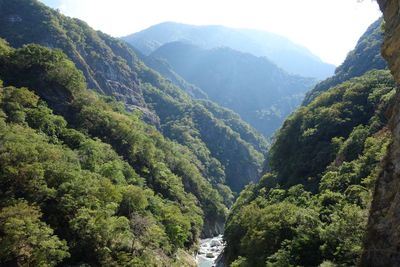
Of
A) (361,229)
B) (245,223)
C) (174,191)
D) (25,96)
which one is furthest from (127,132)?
(361,229)

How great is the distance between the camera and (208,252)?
9144 cm

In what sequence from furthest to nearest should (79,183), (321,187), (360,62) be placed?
(360,62) < (321,187) < (79,183)

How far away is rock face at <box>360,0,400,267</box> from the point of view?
2714 cm

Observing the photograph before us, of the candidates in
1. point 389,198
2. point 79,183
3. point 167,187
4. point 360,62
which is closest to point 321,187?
point 79,183

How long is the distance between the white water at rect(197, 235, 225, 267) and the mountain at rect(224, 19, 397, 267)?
9.27m

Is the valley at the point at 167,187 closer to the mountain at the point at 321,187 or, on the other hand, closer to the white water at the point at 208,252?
the mountain at the point at 321,187

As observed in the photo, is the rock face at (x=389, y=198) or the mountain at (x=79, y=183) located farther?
the mountain at (x=79, y=183)

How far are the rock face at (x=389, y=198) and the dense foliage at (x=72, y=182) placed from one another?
105 feet

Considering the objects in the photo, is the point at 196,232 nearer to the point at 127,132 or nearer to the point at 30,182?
the point at 127,132

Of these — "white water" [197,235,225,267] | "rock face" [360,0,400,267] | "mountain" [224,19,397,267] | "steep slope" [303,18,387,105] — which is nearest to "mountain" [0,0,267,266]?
"white water" [197,235,225,267]

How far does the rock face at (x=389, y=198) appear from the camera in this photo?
89.0ft

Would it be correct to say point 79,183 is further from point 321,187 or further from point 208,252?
point 208,252

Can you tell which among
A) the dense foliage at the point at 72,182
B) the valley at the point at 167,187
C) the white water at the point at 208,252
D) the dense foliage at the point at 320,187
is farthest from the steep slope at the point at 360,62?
the dense foliage at the point at 72,182

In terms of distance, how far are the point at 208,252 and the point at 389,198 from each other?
221ft
